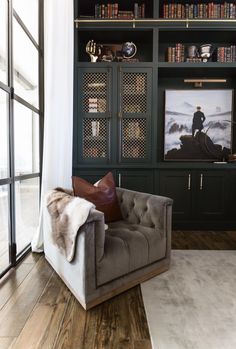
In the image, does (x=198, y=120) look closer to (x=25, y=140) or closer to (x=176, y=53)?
(x=176, y=53)

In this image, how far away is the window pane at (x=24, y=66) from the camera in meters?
2.29

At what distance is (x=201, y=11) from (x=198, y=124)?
1.39 metres

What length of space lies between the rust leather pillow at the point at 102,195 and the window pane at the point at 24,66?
42.1 inches

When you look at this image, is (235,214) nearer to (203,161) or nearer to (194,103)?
(203,161)

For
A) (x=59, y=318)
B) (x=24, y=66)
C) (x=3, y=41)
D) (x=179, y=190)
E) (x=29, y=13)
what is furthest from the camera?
(x=179, y=190)

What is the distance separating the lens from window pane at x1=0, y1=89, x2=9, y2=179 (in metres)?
2.03

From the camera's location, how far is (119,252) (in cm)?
168

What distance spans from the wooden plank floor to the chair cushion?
204 millimetres

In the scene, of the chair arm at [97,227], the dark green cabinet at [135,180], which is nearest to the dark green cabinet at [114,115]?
the dark green cabinet at [135,180]

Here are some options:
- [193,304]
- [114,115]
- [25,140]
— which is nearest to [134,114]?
[114,115]

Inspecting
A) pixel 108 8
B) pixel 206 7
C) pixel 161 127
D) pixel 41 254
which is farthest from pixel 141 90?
pixel 41 254

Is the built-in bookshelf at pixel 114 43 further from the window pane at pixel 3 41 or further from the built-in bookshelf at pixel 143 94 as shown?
the window pane at pixel 3 41

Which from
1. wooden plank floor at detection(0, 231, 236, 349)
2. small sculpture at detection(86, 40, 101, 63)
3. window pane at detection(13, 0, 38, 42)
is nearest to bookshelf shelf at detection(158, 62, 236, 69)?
small sculpture at detection(86, 40, 101, 63)

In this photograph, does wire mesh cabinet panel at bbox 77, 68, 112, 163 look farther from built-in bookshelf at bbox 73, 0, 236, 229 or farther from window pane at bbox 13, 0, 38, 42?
window pane at bbox 13, 0, 38, 42
